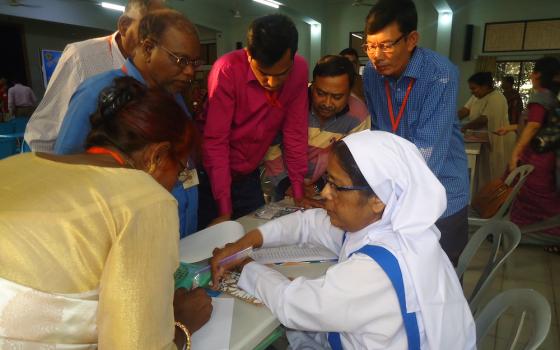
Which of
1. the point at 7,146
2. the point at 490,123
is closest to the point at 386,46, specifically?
the point at 490,123

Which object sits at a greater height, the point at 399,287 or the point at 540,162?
the point at 399,287

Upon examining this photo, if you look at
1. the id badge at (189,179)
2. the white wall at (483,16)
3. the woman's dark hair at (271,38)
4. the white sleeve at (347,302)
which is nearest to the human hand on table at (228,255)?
the white sleeve at (347,302)

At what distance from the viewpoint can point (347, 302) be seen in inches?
38.7

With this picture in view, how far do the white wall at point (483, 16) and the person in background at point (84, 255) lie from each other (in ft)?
33.6

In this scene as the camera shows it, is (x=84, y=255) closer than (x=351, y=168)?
Yes

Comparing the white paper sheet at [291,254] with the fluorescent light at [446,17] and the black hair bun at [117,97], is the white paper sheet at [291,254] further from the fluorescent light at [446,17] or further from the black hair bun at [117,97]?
the fluorescent light at [446,17]

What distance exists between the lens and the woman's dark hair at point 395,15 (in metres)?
1.63

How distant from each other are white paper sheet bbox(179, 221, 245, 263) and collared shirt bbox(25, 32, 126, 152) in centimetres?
81

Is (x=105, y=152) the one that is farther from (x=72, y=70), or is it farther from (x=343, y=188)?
(x=72, y=70)

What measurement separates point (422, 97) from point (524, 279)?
7.27 ft

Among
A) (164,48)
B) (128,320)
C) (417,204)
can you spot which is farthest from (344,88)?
(128,320)

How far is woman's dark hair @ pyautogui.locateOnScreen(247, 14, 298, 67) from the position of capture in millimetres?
1648

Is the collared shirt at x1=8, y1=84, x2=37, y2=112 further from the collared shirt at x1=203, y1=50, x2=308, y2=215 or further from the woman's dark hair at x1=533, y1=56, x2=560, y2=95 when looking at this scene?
the woman's dark hair at x1=533, y1=56, x2=560, y2=95

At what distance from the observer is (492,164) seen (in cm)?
542
